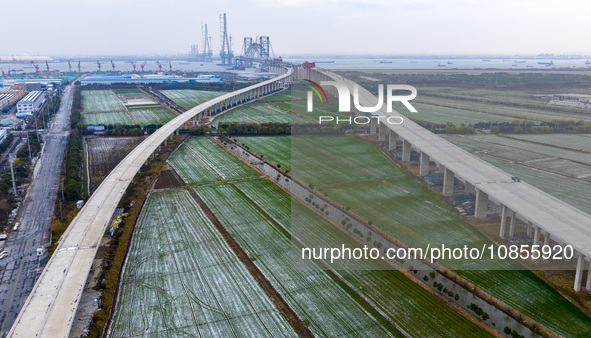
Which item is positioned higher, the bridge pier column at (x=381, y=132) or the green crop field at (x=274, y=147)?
the bridge pier column at (x=381, y=132)

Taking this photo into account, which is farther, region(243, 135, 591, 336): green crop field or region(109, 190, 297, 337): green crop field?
region(243, 135, 591, 336): green crop field

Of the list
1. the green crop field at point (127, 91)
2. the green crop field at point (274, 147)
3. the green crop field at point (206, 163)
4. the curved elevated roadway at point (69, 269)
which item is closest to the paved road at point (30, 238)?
the curved elevated roadway at point (69, 269)

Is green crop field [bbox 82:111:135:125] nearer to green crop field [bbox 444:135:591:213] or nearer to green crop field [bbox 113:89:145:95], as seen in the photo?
green crop field [bbox 113:89:145:95]

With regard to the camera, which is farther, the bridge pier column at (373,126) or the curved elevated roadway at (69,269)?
the bridge pier column at (373,126)

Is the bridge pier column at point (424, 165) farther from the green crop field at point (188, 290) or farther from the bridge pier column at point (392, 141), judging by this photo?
the green crop field at point (188, 290)

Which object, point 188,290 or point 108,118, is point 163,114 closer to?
point 108,118

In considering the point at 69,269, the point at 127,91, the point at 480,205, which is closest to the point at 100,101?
the point at 127,91

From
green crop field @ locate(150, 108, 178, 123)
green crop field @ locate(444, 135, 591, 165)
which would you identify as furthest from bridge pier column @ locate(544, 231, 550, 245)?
green crop field @ locate(150, 108, 178, 123)
